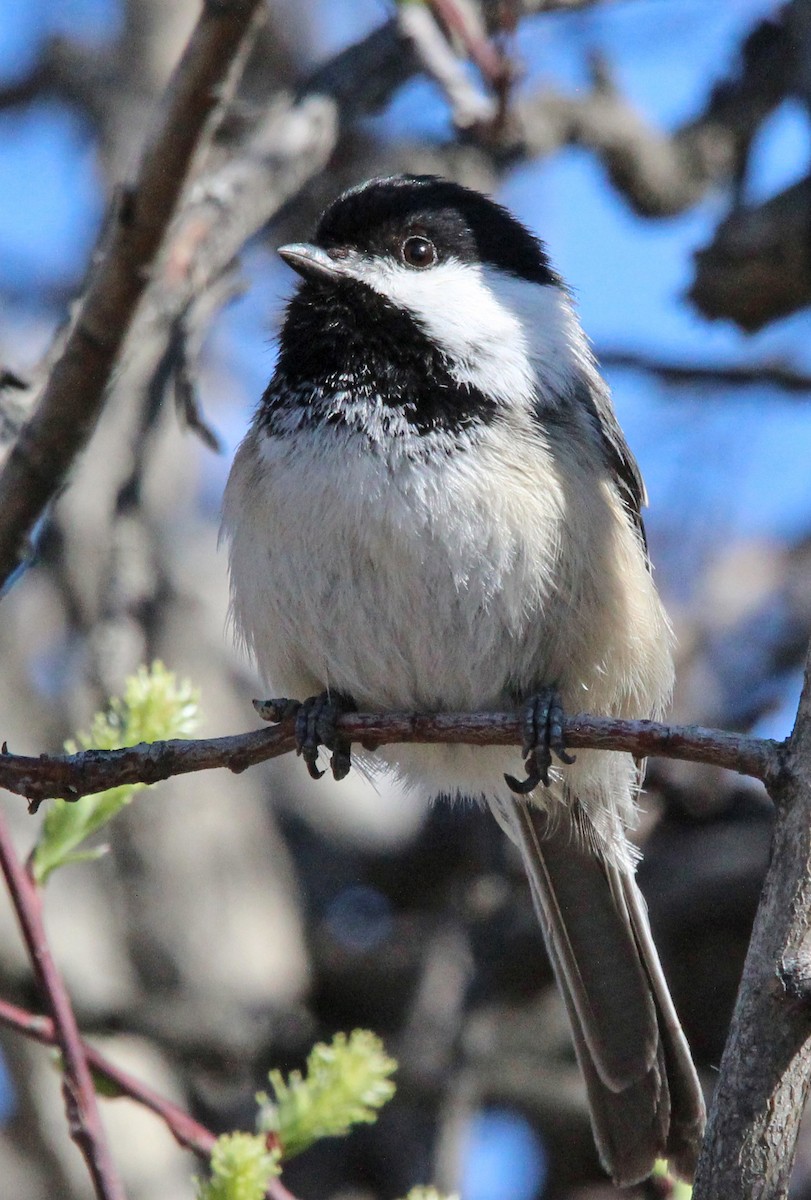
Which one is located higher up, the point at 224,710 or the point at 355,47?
the point at 355,47

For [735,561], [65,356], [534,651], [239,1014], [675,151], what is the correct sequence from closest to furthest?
[65,356]
[534,651]
[239,1014]
[675,151]
[735,561]

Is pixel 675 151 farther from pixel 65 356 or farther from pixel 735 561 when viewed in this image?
pixel 65 356

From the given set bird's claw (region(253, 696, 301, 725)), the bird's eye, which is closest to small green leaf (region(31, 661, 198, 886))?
bird's claw (region(253, 696, 301, 725))

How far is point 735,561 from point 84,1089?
12.5 ft

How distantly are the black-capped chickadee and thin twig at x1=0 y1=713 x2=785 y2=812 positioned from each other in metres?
0.21

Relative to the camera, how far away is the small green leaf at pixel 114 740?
1994 millimetres

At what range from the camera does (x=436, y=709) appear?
9.11 feet

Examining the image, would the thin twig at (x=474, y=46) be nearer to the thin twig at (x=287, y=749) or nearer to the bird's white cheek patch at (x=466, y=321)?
the bird's white cheek patch at (x=466, y=321)

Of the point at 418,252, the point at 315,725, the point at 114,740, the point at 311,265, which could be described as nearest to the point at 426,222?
the point at 418,252

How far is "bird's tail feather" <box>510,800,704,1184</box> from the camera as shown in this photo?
2436 millimetres

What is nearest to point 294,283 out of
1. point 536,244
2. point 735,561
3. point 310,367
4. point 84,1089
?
point 310,367

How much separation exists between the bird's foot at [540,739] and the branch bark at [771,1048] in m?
0.66

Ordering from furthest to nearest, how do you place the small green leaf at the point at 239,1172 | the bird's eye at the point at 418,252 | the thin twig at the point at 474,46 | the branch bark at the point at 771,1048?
1. the thin twig at the point at 474,46
2. the bird's eye at the point at 418,252
3. the small green leaf at the point at 239,1172
4. the branch bark at the point at 771,1048

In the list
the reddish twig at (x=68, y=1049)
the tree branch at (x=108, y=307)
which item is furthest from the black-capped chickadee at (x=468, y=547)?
the reddish twig at (x=68, y=1049)
